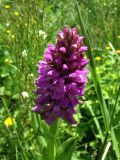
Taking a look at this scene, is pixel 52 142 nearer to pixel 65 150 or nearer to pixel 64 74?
pixel 65 150

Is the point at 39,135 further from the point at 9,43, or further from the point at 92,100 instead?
the point at 92,100

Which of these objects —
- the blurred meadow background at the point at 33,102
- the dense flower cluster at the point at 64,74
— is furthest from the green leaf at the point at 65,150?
the dense flower cluster at the point at 64,74

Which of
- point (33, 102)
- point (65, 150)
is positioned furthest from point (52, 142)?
point (33, 102)

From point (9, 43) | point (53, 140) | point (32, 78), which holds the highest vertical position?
point (9, 43)

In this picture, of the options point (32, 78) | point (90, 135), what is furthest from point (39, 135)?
point (90, 135)

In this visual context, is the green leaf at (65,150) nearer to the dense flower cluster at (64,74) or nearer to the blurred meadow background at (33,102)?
the blurred meadow background at (33,102)

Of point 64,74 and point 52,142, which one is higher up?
point 64,74
